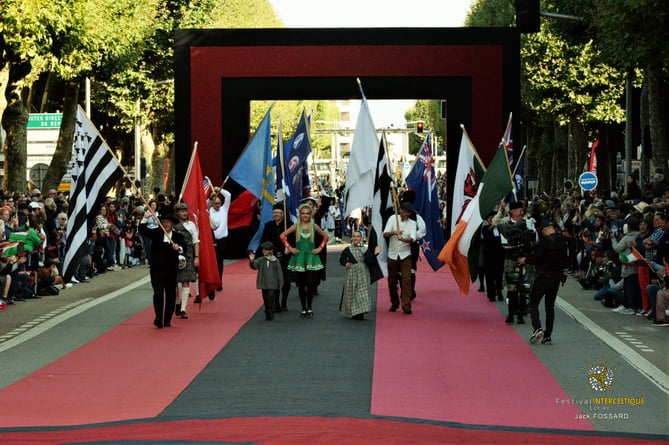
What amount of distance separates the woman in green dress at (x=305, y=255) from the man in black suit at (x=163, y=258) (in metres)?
1.83

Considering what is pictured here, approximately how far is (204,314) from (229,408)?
7.64 metres

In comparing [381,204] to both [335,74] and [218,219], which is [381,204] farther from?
[335,74]

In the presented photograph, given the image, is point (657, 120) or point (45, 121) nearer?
point (657, 120)

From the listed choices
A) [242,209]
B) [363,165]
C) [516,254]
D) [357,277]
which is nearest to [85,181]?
[357,277]

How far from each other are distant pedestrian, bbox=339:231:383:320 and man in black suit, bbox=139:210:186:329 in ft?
7.24

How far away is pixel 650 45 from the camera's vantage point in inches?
981

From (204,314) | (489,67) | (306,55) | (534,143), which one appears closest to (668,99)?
(489,67)

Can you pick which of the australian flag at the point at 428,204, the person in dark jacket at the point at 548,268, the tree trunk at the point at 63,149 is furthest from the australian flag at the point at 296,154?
the tree trunk at the point at 63,149

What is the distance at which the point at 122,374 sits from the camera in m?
12.4

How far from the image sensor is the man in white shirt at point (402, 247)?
690 inches

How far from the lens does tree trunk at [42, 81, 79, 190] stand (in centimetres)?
3828

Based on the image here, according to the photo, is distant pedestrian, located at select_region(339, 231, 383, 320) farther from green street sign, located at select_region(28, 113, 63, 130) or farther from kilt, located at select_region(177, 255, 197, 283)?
green street sign, located at select_region(28, 113, 63, 130)

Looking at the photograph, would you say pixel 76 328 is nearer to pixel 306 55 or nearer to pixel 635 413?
pixel 635 413

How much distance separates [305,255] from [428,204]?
371 centimetres
